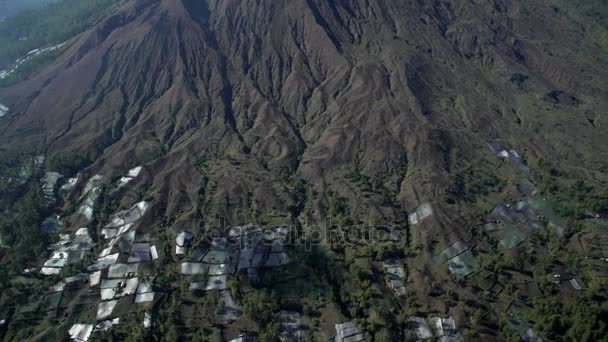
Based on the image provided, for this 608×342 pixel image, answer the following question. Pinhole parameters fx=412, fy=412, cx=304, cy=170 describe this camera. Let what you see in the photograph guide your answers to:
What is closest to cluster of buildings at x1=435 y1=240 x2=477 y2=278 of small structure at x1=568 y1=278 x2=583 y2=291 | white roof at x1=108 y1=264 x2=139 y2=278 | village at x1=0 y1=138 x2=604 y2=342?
village at x1=0 y1=138 x2=604 y2=342

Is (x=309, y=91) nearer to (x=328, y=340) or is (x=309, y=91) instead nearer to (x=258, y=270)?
(x=258, y=270)

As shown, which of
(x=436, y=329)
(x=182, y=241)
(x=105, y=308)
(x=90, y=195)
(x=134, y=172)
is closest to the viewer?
(x=436, y=329)

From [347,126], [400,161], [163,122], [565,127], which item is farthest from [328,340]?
[565,127]

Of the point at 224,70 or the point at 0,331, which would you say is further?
the point at 224,70

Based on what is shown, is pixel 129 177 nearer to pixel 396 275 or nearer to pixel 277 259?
pixel 277 259

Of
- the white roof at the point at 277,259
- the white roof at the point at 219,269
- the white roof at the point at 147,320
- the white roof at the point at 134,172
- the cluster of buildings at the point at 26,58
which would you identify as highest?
the cluster of buildings at the point at 26,58

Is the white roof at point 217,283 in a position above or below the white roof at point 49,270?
below

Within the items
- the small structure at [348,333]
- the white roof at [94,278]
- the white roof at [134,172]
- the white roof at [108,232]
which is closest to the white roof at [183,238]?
the white roof at [108,232]

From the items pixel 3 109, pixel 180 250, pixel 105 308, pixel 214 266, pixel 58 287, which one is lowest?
pixel 105 308

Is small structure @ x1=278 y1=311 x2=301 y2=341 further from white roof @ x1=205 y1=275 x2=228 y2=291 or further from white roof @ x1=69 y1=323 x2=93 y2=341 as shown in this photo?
white roof @ x1=69 y1=323 x2=93 y2=341

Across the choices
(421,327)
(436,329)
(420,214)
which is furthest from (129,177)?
(436,329)

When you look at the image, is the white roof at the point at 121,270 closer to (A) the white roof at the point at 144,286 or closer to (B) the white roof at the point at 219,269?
(A) the white roof at the point at 144,286
